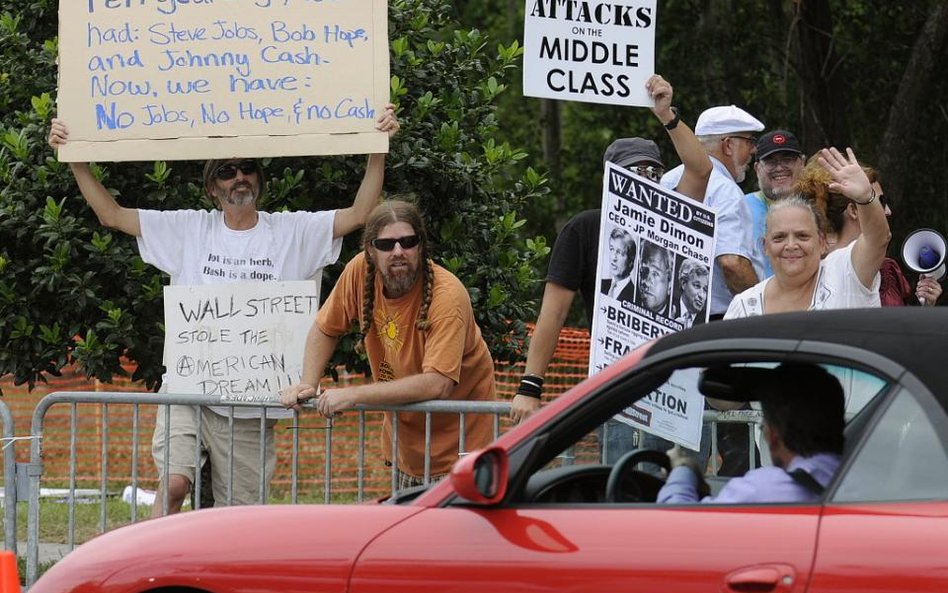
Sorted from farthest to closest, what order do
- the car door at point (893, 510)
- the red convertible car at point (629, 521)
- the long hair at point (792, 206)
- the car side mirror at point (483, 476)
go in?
the long hair at point (792, 206)
the car side mirror at point (483, 476)
the red convertible car at point (629, 521)
the car door at point (893, 510)

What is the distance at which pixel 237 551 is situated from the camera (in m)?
5.08

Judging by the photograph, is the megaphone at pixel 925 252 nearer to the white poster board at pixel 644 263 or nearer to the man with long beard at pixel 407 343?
the white poster board at pixel 644 263

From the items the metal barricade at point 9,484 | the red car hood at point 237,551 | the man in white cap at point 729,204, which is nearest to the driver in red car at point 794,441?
the red car hood at point 237,551

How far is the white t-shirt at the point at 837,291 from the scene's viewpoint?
6.74 metres

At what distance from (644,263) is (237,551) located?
2.72 metres

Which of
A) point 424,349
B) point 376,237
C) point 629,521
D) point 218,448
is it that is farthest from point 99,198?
point 629,521

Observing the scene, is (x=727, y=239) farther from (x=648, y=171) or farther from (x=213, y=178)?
(x=213, y=178)

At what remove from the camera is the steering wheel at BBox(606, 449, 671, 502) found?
4867mm

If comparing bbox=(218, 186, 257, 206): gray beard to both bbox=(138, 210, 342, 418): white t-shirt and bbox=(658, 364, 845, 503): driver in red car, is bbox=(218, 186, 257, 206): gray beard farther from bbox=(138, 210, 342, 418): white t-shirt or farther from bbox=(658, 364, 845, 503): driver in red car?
bbox=(658, 364, 845, 503): driver in red car

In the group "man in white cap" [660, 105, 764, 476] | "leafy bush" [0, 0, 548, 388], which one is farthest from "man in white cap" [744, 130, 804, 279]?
"leafy bush" [0, 0, 548, 388]

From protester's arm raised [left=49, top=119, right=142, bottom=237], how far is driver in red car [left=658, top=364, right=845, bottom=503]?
13.3 ft

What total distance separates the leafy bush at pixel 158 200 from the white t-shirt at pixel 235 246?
0.64 meters

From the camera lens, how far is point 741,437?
21.9 feet

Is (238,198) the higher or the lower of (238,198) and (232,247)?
the higher
